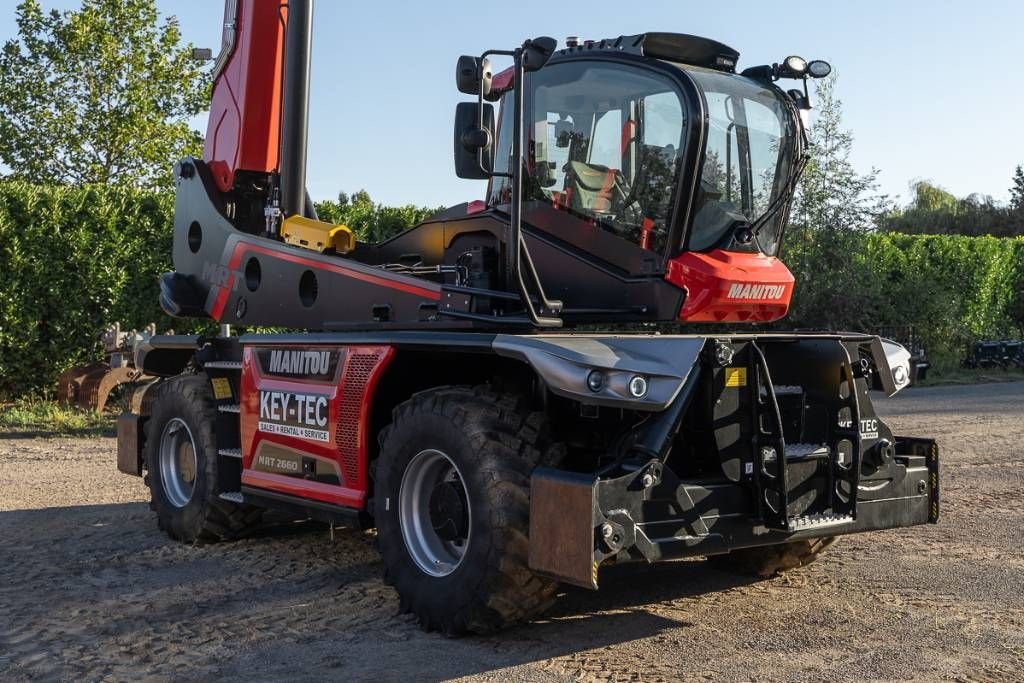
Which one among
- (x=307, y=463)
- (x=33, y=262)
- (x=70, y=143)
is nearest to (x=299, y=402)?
(x=307, y=463)

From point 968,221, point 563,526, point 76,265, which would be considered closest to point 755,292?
point 563,526

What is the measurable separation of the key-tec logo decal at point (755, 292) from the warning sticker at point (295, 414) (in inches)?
87.8

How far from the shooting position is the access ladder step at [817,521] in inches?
211

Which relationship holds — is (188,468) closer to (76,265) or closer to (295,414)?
(295,414)

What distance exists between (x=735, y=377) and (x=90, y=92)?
72.2 ft

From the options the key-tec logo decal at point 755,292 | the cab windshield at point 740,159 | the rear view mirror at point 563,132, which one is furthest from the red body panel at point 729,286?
the rear view mirror at point 563,132

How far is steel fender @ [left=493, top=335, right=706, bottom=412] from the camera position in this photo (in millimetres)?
4957

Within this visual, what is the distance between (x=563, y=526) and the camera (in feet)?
15.9

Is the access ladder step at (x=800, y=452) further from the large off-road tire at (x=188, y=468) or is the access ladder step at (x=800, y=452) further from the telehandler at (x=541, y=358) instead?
the large off-road tire at (x=188, y=468)

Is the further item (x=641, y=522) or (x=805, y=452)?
(x=805, y=452)

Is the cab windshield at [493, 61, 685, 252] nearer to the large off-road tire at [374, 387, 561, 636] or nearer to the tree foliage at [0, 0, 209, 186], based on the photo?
the large off-road tire at [374, 387, 561, 636]

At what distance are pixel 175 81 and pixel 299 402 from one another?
784 inches

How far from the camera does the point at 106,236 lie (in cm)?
1457

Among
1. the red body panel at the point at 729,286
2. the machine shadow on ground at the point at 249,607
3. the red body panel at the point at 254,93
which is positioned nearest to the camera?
the machine shadow on ground at the point at 249,607
